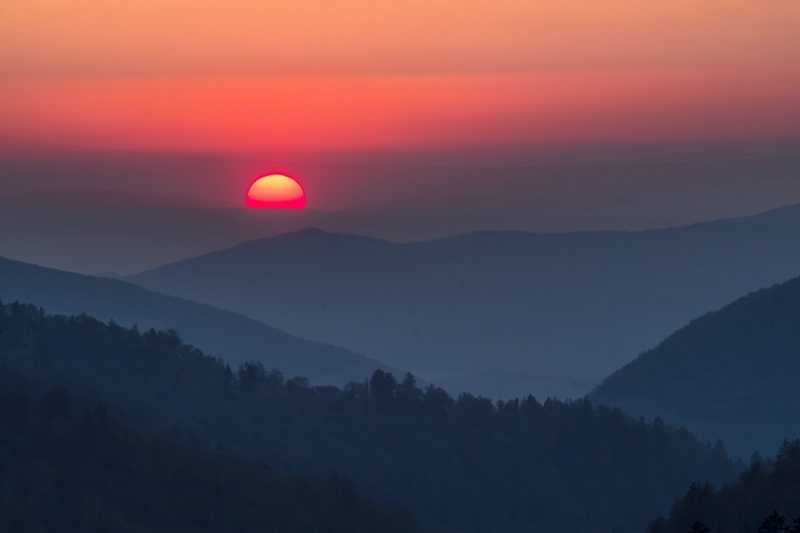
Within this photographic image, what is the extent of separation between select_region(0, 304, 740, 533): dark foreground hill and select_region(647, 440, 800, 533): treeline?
71.2 meters

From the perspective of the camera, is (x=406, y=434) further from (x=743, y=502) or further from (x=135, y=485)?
(x=743, y=502)

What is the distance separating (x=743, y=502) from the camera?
7275cm

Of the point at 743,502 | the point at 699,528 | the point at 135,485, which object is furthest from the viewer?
the point at 135,485

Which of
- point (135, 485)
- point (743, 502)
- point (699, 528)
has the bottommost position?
point (699, 528)

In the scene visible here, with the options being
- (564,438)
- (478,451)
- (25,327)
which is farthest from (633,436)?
(25,327)

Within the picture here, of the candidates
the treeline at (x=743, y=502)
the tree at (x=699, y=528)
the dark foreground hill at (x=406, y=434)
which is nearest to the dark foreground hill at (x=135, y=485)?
the dark foreground hill at (x=406, y=434)

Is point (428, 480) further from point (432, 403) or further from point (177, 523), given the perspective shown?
point (177, 523)

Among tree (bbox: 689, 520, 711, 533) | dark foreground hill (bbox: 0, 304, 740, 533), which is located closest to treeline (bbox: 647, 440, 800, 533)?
tree (bbox: 689, 520, 711, 533)

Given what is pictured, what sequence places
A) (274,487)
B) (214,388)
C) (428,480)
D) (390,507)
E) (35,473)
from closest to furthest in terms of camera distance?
(35,473) → (274,487) → (390,507) → (428,480) → (214,388)

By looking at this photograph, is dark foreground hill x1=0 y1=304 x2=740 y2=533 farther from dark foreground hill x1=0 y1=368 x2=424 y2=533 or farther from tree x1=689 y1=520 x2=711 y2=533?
tree x1=689 y1=520 x2=711 y2=533

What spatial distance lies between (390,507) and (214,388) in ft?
133

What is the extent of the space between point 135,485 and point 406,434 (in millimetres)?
62070

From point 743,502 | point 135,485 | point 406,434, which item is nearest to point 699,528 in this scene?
point 743,502

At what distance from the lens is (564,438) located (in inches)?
7082
